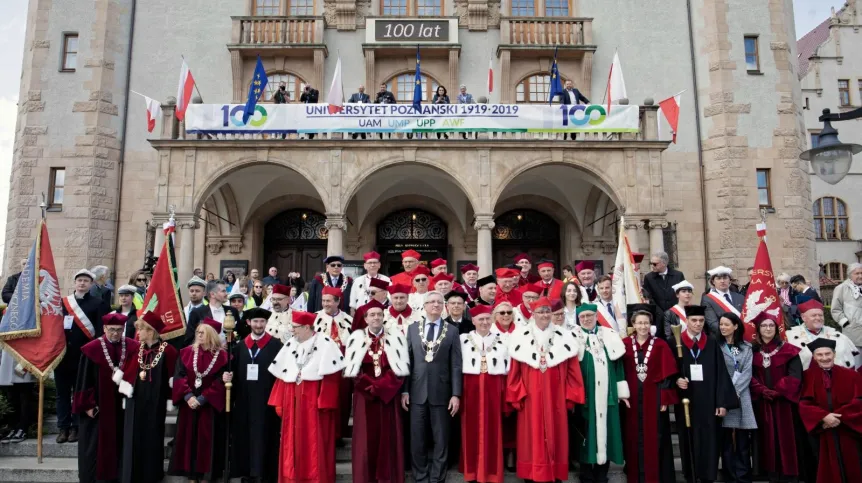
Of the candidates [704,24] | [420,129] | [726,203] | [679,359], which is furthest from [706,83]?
[679,359]

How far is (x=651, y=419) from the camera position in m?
6.81

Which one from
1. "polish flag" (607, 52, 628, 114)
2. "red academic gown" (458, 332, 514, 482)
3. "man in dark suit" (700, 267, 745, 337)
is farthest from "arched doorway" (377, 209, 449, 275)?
"red academic gown" (458, 332, 514, 482)

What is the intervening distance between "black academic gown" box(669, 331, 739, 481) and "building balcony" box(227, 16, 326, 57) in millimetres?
15282

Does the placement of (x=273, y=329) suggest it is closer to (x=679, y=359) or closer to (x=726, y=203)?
(x=679, y=359)

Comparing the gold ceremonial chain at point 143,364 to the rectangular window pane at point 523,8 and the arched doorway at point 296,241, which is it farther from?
the rectangular window pane at point 523,8

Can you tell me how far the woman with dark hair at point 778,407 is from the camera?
678 cm

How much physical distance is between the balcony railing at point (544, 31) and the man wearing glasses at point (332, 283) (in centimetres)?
1209

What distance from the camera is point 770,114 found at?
18.0 metres

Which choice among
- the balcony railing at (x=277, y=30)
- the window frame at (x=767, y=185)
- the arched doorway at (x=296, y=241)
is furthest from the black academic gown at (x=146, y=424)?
the window frame at (x=767, y=185)

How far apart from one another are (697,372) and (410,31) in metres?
15.1

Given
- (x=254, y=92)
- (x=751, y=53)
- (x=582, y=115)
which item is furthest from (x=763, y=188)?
(x=254, y=92)

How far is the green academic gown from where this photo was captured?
6.58 m

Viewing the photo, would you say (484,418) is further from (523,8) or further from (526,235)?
(523,8)

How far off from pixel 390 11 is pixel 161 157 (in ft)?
29.2
